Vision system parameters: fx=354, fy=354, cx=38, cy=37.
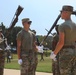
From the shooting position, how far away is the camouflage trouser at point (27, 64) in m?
10.6

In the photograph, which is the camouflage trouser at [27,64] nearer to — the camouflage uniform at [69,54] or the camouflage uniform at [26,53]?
the camouflage uniform at [26,53]

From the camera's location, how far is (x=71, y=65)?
8164mm

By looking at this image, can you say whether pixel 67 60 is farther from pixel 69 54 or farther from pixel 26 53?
pixel 26 53

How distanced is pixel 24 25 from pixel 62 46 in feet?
9.76

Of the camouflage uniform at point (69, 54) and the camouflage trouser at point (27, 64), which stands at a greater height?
the camouflage uniform at point (69, 54)

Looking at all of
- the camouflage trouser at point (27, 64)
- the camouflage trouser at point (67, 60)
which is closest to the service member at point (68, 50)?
the camouflage trouser at point (67, 60)

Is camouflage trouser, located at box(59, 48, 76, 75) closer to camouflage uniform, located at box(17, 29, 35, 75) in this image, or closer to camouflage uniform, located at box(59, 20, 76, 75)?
camouflage uniform, located at box(59, 20, 76, 75)

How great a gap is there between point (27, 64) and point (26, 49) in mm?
459

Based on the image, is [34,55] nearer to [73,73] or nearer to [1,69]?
[1,69]

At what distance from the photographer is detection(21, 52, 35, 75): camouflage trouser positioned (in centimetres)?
1059

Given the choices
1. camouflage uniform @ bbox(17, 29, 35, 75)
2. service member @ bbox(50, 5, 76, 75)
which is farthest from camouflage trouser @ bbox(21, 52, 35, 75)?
service member @ bbox(50, 5, 76, 75)

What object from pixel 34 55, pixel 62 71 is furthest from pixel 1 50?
pixel 62 71

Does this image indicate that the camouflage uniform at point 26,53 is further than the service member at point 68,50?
Yes

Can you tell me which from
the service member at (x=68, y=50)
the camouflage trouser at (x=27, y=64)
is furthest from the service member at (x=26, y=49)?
the service member at (x=68, y=50)
